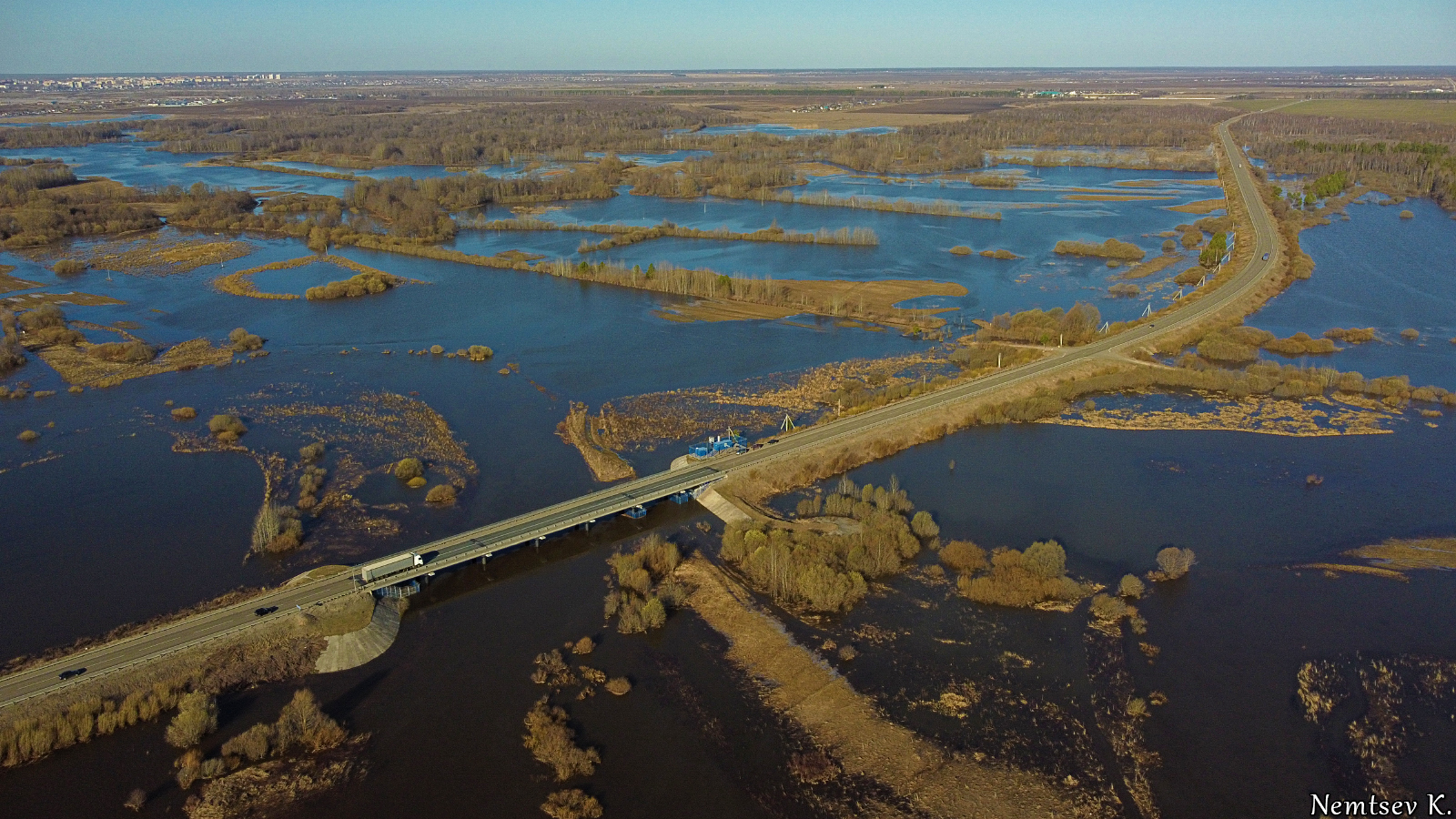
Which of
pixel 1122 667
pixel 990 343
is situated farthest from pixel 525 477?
pixel 990 343

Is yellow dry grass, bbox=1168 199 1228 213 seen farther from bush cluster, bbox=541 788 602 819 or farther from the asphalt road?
bush cluster, bbox=541 788 602 819

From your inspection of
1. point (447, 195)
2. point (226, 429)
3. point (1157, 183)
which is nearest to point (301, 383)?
point (226, 429)

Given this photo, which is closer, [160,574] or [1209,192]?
[160,574]

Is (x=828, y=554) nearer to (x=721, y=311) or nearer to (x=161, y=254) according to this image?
(x=721, y=311)

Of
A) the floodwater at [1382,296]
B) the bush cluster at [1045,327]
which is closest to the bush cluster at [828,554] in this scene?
the bush cluster at [1045,327]

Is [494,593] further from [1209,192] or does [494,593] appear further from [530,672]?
[1209,192]
